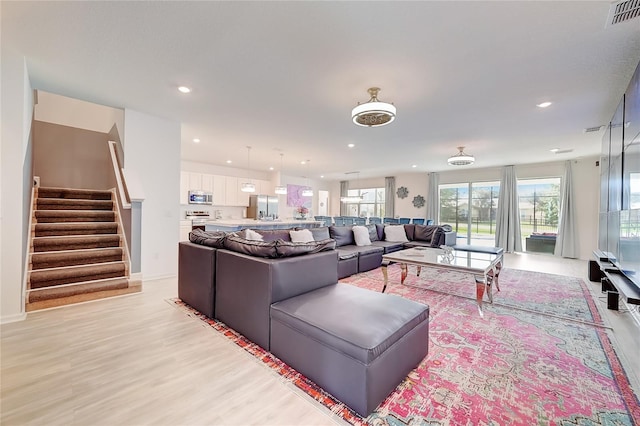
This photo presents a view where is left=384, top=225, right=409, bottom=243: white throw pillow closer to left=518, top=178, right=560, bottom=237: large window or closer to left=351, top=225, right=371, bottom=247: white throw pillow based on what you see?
left=351, top=225, right=371, bottom=247: white throw pillow

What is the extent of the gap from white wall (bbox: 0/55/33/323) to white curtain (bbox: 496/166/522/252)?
10087mm

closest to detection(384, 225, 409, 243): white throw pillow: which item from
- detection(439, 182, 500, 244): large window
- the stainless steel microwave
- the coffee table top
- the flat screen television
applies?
the coffee table top

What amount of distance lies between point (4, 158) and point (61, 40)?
1.33 metres

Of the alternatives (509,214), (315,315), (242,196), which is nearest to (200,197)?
(242,196)

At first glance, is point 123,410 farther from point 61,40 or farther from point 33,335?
point 61,40

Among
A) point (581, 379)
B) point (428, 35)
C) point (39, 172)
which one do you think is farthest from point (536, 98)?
point (39, 172)

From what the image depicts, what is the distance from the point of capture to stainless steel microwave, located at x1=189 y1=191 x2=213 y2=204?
25.7ft

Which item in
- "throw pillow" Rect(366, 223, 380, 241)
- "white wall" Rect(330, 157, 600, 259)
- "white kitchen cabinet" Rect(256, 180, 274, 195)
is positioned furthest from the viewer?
"white kitchen cabinet" Rect(256, 180, 274, 195)

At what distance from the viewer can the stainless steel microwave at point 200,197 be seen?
7.84 m

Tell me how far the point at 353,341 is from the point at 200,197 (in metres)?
7.61

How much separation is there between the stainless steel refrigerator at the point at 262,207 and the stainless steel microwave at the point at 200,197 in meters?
1.48

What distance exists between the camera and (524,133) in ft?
15.5

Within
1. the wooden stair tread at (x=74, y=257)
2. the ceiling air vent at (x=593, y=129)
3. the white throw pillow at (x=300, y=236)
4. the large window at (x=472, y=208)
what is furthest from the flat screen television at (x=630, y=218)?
the wooden stair tread at (x=74, y=257)

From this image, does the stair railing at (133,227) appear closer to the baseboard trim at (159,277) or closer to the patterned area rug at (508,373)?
the baseboard trim at (159,277)
